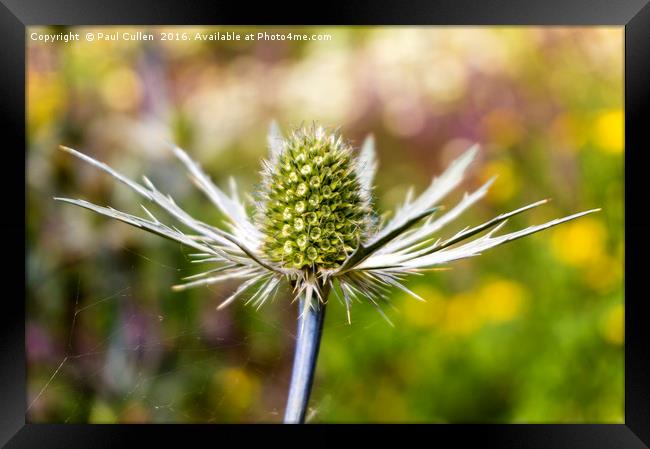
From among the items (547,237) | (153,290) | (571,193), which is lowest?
(153,290)

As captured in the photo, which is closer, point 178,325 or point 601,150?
point 178,325

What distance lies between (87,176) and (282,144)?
3.61 feet

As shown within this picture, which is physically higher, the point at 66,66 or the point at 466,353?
the point at 66,66

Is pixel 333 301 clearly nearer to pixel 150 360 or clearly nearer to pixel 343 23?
pixel 150 360

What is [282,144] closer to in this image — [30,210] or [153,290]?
[153,290]

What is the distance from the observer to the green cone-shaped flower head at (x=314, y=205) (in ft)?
3.12

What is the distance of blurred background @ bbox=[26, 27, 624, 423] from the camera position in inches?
68.1

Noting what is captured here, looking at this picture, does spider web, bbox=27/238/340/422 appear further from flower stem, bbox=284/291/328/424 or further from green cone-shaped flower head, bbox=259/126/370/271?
flower stem, bbox=284/291/328/424

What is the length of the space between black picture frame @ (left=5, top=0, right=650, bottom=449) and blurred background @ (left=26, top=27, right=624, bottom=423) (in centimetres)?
47

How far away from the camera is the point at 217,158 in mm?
2451

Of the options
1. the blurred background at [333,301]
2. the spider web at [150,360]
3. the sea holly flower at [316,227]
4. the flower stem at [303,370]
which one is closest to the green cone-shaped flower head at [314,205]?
the sea holly flower at [316,227]

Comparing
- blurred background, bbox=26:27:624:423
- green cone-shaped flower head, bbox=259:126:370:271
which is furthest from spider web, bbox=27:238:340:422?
green cone-shaped flower head, bbox=259:126:370:271

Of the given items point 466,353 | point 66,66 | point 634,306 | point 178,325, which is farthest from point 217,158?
point 634,306

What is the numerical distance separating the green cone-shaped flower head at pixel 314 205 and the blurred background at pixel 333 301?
28.3 inches
